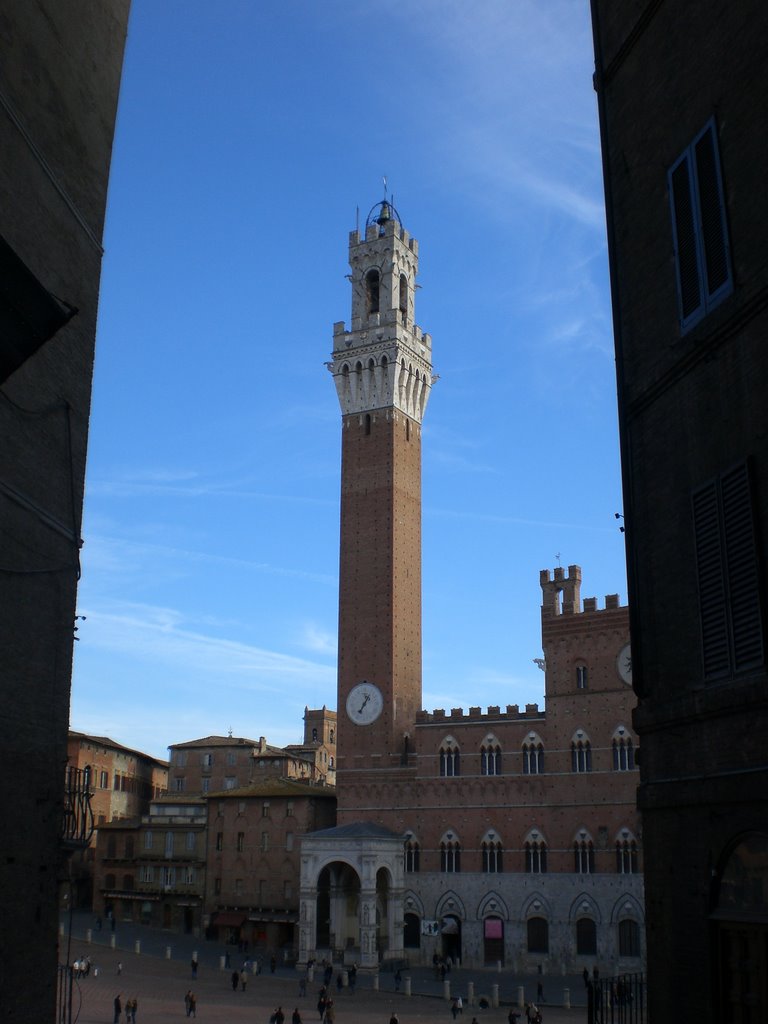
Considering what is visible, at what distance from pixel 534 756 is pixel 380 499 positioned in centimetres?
1576

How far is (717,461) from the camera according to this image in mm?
8523

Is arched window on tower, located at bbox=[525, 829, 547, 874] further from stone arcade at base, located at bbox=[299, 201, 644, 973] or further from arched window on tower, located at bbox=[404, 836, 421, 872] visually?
arched window on tower, located at bbox=[404, 836, 421, 872]

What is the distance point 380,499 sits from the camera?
56.8 metres

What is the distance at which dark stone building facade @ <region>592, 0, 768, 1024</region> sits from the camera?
7.83 metres

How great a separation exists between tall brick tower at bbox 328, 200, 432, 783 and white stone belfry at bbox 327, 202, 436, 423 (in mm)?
61

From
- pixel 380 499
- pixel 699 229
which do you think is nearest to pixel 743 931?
pixel 699 229

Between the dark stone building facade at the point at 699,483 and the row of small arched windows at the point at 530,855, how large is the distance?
128 ft

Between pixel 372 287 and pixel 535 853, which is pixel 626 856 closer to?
pixel 535 853

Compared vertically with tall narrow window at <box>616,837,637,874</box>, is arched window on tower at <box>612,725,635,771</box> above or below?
above

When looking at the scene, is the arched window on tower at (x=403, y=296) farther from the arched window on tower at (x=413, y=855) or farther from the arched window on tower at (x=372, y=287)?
the arched window on tower at (x=413, y=855)

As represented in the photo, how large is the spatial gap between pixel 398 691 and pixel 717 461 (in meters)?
46.0

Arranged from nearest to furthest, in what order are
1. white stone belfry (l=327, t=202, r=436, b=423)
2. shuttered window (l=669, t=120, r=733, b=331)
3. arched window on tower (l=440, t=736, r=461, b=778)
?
shuttered window (l=669, t=120, r=733, b=331) → arched window on tower (l=440, t=736, r=461, b=778) → white stone belfry (l=327, t=202, r=436, b=423)

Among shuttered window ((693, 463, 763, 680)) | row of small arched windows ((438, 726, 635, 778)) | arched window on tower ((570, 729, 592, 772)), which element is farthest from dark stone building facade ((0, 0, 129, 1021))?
arched window on tower ((570, 729, 592, 772))

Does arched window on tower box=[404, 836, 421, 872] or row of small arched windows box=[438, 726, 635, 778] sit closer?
row of small arched windows box=[438, 726, 635, 778]
